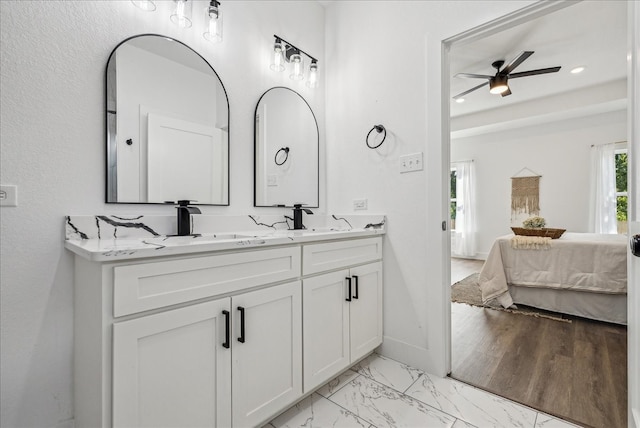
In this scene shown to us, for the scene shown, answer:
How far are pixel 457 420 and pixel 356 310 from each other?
0.70m

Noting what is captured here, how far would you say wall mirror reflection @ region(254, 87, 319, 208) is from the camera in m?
1.94

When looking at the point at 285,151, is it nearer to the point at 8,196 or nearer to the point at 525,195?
the point at 8,196

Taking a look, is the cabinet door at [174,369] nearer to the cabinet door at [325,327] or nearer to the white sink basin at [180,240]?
the white sink basin at [180,240]

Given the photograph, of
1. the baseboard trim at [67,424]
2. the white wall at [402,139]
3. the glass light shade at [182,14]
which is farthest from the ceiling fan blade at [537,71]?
the baseboard trim at [67,424]

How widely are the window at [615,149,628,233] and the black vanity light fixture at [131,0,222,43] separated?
5.94 metres

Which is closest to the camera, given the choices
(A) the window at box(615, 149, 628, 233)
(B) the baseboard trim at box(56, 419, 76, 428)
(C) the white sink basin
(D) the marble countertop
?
(D) the marble countertop

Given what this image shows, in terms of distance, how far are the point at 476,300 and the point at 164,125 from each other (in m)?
3.37

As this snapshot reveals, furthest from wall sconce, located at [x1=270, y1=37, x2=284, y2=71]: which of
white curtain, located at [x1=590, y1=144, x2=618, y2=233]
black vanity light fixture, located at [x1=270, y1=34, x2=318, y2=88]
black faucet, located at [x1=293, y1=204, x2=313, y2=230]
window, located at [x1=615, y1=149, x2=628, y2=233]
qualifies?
window, located at [x1=615, y1=149, x2=628, y2=233]

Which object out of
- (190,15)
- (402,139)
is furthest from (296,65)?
(402,139)

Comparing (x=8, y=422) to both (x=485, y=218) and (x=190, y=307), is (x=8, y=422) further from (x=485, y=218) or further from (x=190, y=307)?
(x=485, y=218)

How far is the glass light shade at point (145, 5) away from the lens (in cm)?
140

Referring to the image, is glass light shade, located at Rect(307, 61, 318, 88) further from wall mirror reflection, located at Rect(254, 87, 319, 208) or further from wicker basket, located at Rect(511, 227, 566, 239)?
wicker basket, located at Rect(511, 227, 566, 239)

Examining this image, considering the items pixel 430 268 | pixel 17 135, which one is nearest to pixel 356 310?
pixel 430 268

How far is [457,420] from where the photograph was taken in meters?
1.39
